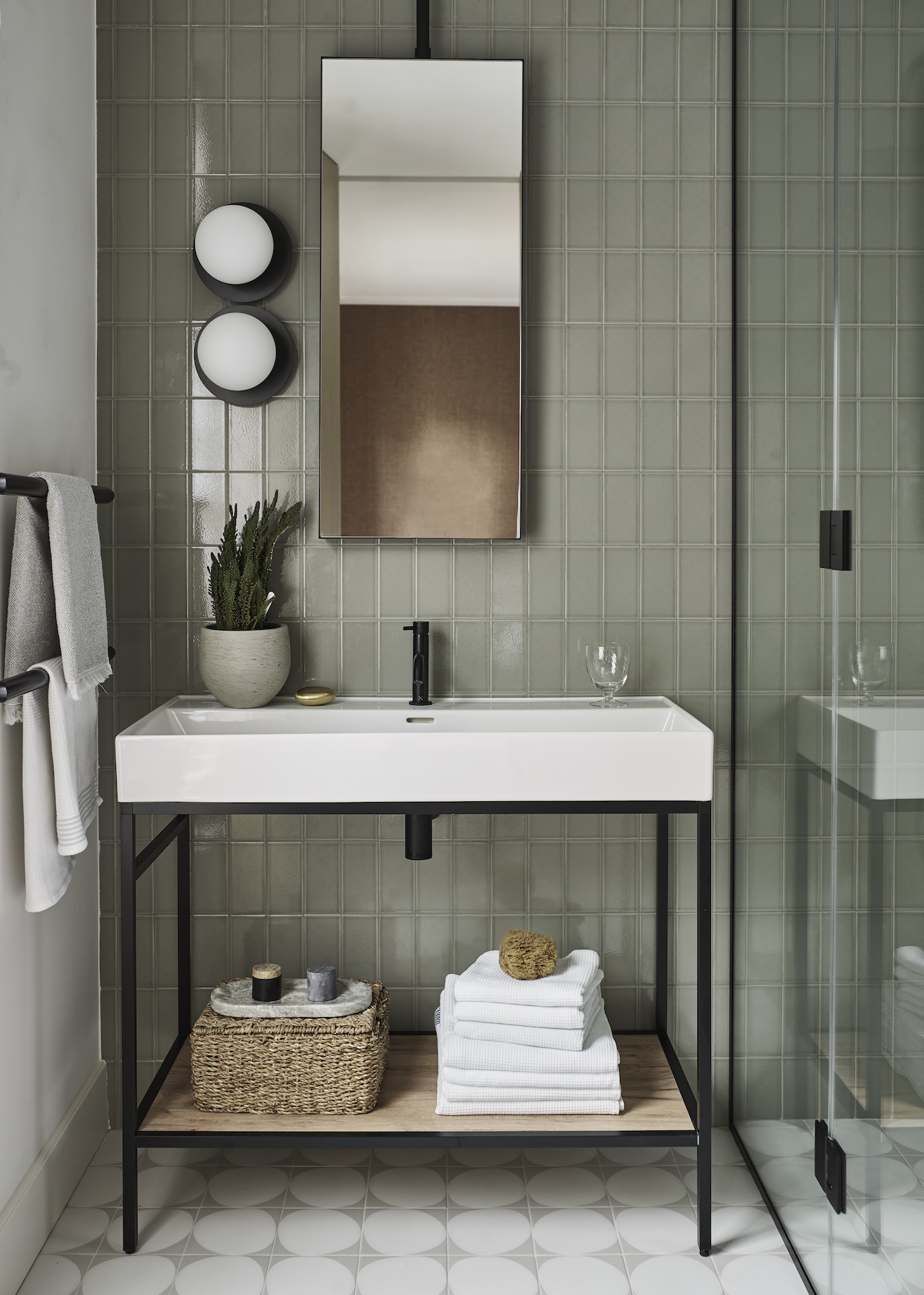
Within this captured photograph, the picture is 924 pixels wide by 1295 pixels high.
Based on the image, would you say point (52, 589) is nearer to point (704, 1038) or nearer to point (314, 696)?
point (314, 696)

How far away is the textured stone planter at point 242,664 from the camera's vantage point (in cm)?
207

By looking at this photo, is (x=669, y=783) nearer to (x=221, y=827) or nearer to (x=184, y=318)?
(x=221, y=827)

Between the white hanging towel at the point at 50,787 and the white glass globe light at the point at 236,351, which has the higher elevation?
the white glass globe light at the point at 236,351

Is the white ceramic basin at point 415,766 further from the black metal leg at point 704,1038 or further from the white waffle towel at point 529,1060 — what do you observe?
the white waffle towel at point 529,1060

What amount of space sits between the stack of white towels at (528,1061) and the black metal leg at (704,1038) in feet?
0.49

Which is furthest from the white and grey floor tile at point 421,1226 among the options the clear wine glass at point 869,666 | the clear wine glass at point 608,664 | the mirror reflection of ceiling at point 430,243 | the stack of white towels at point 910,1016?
the mirror reflection of ceiling at point 430,243

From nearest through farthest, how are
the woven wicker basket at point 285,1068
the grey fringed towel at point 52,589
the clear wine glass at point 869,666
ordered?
the clear wine glass at point 869,666 → the grey fringed towel at point 52,589 → the woven wicker basket at point 285,1068

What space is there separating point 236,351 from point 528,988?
1.35 m

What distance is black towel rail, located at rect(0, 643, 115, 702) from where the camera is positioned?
1546mm

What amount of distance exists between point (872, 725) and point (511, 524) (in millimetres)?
933

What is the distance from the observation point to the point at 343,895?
224 cm

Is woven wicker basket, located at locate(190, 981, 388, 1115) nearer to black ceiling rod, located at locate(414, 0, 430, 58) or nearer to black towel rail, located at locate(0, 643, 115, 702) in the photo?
black towel rail, located at locate(0, 643, 115, 702)

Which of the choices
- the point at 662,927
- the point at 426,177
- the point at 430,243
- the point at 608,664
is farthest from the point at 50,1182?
the point at 426,177

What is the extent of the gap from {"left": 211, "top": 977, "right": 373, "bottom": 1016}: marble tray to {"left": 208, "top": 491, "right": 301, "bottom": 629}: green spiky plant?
2.32 ft
